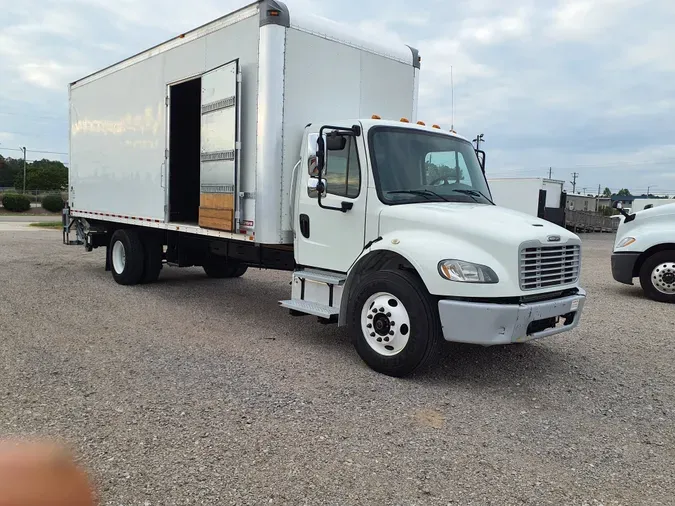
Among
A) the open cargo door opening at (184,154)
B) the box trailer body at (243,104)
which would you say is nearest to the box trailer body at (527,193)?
the open cargo door opening at (184,154)

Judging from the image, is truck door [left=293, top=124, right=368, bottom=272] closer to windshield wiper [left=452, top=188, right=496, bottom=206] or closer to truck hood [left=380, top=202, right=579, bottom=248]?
truck hood [left=380, top=202, right=579, bottom=248]

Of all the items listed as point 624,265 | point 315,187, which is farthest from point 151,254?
point 624,265

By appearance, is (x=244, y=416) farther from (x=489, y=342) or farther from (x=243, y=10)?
(x=243, y=10)

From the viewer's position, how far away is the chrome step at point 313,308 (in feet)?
18.8

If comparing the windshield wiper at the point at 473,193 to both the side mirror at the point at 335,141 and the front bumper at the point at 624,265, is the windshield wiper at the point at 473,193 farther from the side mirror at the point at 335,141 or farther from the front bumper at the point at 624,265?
the front bumper at the point at 624,265

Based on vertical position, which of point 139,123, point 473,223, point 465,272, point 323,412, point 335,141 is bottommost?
point 323,412

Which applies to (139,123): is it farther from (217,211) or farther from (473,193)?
(473,193)

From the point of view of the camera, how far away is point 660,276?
9680 millimetres

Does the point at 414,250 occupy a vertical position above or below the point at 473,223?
below

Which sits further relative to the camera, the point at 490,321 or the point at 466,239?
the point at 466,239

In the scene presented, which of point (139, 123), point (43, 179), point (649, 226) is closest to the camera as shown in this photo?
point (139, 123)

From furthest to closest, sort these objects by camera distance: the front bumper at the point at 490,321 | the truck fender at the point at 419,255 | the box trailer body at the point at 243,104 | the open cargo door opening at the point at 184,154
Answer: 1. the open cargo door opening at the point at 184,154
2. the box trailer body at the point at 243,104
3. the truck fender at the point at 419,255
4. the front bumper at the point at 490,321

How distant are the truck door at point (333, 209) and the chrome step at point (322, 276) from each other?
0.07m

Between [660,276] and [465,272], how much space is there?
6.65 m
